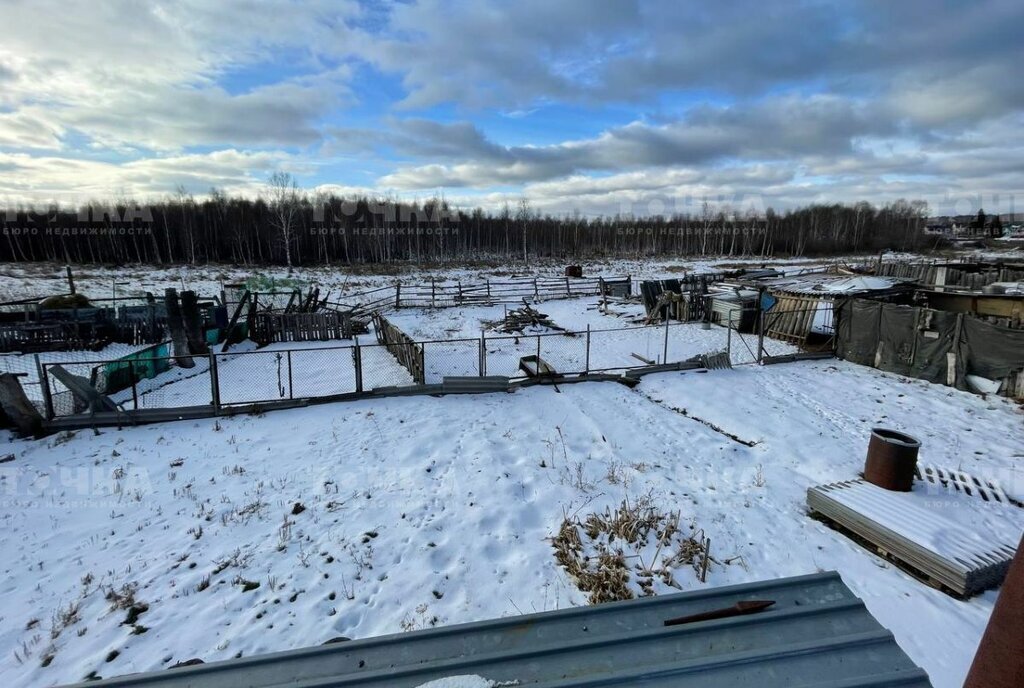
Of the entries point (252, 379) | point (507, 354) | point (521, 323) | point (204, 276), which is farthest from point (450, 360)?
point (204, 276)

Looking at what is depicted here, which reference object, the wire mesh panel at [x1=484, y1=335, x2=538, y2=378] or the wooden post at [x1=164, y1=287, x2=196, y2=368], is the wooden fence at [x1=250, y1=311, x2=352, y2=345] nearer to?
the wooden post at [x1=164, y1=287, x2=196, y2=368]

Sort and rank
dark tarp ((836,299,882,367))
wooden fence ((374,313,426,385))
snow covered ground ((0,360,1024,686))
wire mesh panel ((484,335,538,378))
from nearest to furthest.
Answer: snow covered ground ((0,360,1024,686))
wooden fence ((374,313,426,385))
dark tarp ((836,299,882,367))
wire mesh panel ((484,335,538,378))

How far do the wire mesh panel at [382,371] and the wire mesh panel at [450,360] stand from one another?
0.73 metres

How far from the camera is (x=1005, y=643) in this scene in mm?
1779

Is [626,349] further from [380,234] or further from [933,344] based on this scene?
[380,234]

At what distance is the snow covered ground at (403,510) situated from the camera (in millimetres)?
4930

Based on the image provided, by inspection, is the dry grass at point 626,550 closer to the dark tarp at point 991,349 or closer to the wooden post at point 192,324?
the dark tarp at point 991,349

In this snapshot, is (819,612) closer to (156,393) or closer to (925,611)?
(925,611)

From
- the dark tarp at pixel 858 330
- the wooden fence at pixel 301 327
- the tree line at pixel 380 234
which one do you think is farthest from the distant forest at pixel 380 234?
the dark tarp at pixel 858 330

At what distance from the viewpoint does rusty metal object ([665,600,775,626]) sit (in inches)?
111

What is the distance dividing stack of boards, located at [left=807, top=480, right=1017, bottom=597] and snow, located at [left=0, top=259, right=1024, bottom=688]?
8.8 inches

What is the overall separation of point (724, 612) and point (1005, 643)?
4.33 feet

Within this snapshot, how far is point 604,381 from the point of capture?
43.1 ft

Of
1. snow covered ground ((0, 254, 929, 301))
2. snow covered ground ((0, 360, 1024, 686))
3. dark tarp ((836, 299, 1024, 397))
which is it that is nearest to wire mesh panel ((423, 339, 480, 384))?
snow covered ground ((0, 360, 1024, 686))
